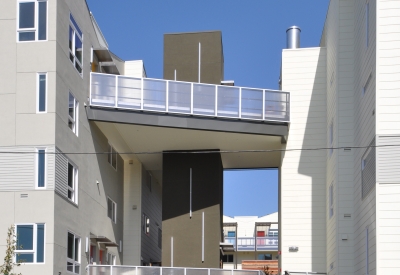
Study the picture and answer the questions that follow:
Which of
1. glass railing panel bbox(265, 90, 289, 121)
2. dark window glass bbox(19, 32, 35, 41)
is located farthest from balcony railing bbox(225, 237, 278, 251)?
dark window glass bbox(19, 32, 35, 41)

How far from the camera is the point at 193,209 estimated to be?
3144cm

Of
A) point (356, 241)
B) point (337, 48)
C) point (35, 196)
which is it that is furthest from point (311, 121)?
point (35, 196)

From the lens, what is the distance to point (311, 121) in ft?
98.9

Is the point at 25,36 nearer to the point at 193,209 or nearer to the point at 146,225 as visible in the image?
the point at 193,209

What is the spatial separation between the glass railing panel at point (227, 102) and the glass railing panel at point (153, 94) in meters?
2.33

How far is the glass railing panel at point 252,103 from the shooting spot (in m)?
29.0

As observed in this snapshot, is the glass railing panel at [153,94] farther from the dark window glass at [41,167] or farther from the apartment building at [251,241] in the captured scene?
the apartment building at [251,241]

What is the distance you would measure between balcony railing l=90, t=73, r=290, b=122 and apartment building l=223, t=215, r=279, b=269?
2504 cm

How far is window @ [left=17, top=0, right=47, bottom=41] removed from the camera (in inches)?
926

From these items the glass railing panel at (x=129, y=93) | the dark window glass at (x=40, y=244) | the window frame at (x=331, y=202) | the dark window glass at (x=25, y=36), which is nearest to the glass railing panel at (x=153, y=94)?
the glass railing panel at (x=129, y=93)

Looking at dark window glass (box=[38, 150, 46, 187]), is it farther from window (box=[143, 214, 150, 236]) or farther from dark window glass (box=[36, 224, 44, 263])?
window (box=[143, 214, 150, 236])

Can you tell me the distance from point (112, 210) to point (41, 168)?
9.08 m

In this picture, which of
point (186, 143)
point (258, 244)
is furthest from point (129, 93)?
point (258, 244)

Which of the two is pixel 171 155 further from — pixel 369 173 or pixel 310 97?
pixel 369 173
